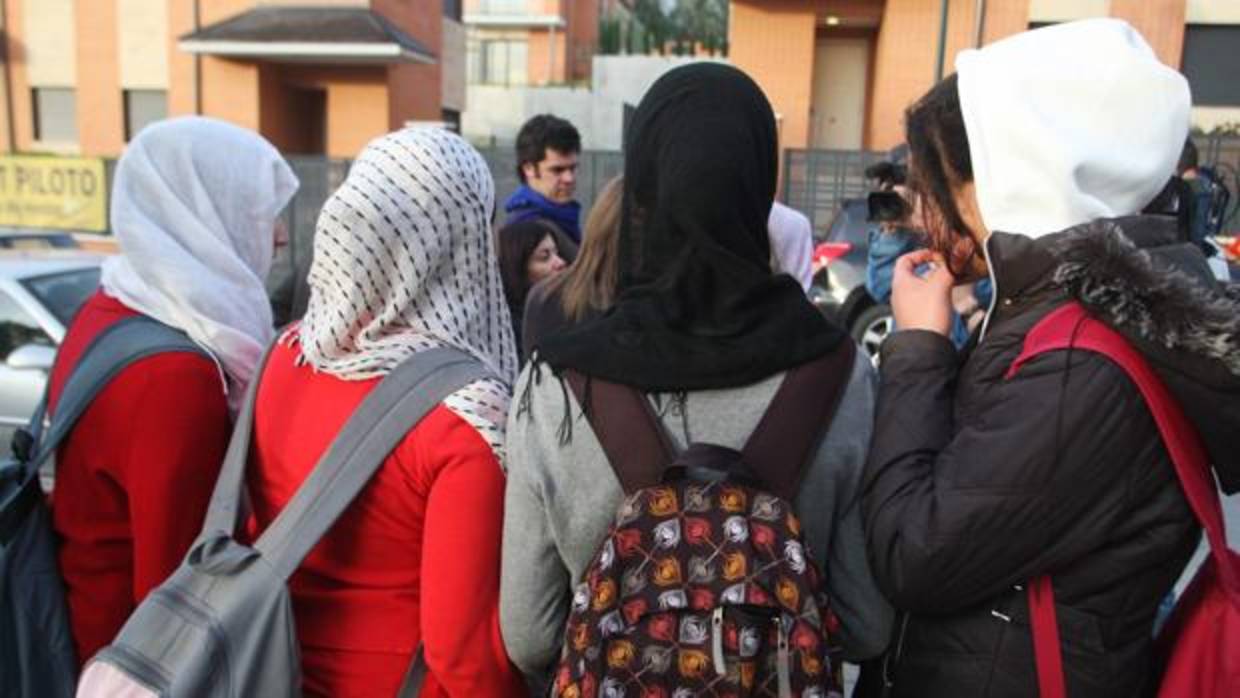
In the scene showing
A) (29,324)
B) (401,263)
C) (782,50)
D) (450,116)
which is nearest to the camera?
(401,263)

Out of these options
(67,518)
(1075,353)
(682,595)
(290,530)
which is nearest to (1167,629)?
(1075,353)

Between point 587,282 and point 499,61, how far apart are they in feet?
131

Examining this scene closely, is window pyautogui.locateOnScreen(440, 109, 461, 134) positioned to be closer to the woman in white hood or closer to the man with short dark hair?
the man with short dark hair

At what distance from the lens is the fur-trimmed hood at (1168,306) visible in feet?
4.11

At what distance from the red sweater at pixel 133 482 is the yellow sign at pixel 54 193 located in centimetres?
1730

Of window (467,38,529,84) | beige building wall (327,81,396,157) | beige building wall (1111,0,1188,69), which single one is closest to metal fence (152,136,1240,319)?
beige building wall (1111,0,1188,69)

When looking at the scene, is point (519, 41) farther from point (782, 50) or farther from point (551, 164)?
point (551, 164)

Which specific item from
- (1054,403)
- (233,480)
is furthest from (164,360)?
(1054,403)

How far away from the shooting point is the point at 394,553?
1598 mm

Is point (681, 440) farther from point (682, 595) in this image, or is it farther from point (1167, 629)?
point (1167, 629)

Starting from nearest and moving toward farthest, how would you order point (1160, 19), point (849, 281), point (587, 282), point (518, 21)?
point (587, 282)
point (849, 281)
point (1160, 19)
point (518, 21)

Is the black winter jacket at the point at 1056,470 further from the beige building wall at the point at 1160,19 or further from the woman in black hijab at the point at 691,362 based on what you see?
the beige building wall at the point at 1160,19

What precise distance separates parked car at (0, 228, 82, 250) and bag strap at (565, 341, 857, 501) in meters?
8.11

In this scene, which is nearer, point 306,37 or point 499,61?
point 306,37
